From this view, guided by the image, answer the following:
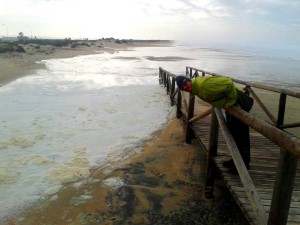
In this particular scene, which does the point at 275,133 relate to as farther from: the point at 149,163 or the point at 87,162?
the point at 87,162

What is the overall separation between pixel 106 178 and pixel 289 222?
3.51m

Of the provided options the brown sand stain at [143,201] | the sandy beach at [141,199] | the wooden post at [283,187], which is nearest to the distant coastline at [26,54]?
the sandy beach at [141,199]

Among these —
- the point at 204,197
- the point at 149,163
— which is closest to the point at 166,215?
the point at 204,197

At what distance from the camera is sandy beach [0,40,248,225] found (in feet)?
15.3

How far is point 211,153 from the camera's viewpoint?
508 centimetres

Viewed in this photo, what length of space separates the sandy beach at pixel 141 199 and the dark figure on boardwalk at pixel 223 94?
0.82 m

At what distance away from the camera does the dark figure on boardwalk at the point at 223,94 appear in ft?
14.1

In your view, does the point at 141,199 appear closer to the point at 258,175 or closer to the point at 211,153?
the point at 211,153

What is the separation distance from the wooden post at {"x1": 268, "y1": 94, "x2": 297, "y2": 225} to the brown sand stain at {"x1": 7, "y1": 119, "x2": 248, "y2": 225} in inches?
84.6

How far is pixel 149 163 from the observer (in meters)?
6.79

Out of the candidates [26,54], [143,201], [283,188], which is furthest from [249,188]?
[26,54]

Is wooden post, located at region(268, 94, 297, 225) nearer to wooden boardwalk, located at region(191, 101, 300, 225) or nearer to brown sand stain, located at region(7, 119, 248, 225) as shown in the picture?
wooden boardwalk, located at region(191, 101, 300, 225)

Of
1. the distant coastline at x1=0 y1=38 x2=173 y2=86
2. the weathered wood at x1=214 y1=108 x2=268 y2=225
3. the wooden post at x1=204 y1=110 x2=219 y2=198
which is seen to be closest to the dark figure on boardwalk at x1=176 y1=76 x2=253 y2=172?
the wooden post at x1=204 y1=110 x2=219 y2=198

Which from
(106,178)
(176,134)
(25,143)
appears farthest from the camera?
(176,134)
